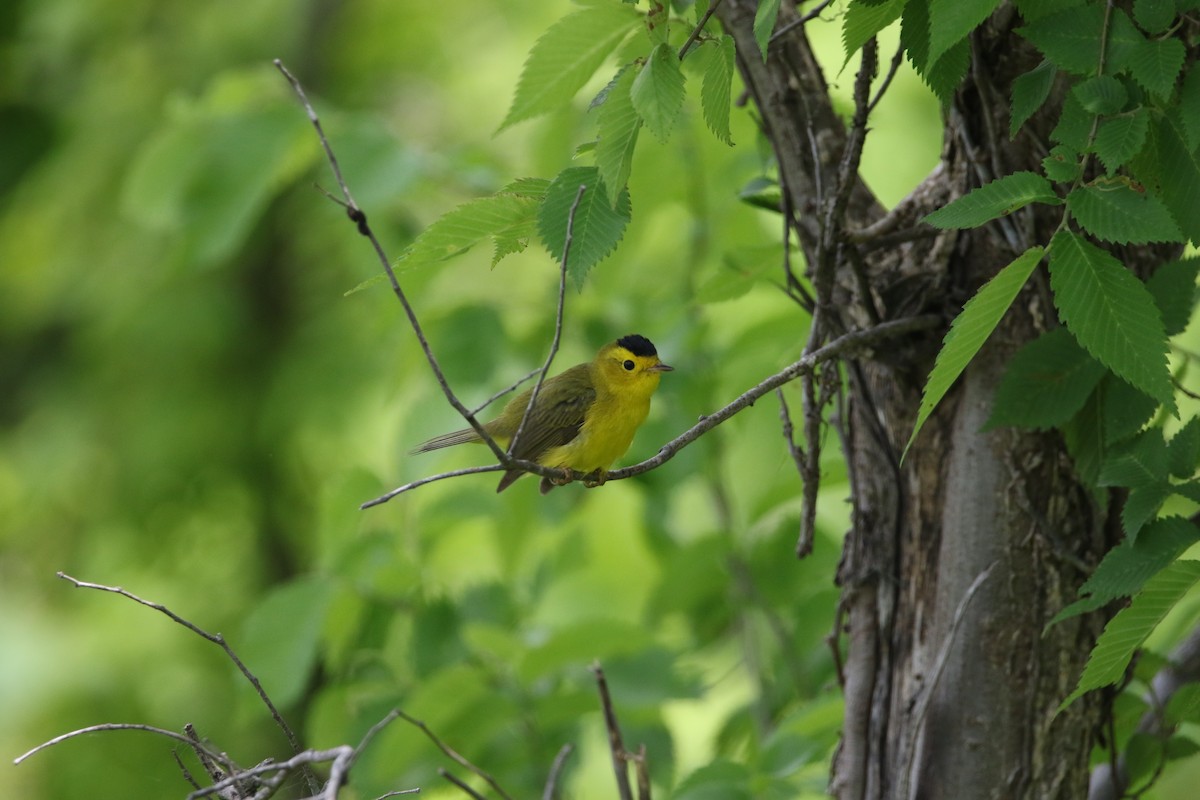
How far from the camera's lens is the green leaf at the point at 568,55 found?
86.4 inches

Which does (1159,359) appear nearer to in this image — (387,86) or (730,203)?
(730,203)

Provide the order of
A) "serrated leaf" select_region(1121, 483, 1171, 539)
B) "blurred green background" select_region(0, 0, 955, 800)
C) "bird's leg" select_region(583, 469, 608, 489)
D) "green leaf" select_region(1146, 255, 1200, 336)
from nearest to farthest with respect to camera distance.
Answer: "serrated leaf" select_region(1121, 483, 1171, 539) < "green leaf" select_region(1146, 255, 1200, 336) < "bird's leg" select_region(583, 469, 608, 489) < "blurred green background" select_region(0, 0, 955, 800)

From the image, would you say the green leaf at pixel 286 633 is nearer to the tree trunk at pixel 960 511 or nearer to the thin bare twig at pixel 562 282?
the tree trunk at pixel 960 511

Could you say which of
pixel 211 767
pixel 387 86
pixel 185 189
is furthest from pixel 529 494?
pixel 387 86

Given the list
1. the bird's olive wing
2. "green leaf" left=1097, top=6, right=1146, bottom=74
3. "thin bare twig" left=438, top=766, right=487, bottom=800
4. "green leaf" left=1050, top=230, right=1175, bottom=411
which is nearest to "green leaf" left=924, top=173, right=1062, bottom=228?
"green leaf" left=1050, top=230, right=1175, bottom=411

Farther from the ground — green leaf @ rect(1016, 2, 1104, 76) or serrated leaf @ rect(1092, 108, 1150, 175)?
green leaf @ rect(1016, 2, 1104, 76)

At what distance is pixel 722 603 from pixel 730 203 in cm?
154

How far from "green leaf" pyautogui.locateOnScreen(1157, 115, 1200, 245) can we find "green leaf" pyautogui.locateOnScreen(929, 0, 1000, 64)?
406 millimetres

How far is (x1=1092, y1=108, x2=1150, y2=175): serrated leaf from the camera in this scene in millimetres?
1783

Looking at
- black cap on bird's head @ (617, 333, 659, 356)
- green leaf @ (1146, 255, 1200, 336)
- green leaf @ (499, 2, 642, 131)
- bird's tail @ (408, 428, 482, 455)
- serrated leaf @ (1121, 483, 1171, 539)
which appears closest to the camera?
serrated leaf @ (1121, 483, 1171, 539)

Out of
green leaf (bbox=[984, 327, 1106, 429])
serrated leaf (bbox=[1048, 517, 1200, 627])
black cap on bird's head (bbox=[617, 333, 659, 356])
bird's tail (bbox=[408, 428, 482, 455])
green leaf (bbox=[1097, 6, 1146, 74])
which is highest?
black cap on bird's head (bbox=[617, 333, 659, 356])

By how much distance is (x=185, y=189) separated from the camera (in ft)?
14.8

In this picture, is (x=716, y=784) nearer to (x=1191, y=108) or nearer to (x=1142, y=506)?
(x=1142, y=506)

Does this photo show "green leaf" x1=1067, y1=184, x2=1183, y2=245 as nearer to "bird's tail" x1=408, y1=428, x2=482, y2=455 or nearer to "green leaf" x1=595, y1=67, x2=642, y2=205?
"green leaf" x1=595, y1=67, x2=642, y2=205
